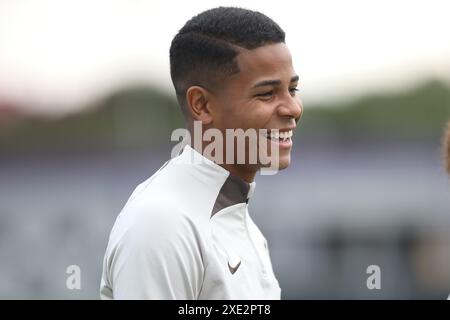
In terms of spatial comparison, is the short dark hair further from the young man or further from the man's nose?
the man's nose

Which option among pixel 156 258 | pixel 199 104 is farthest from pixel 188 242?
pixel 199 104

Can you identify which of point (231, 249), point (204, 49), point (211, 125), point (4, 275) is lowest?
point (4, 275)

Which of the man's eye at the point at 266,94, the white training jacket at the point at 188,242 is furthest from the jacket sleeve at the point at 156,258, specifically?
the man's eye at the point at 266,94

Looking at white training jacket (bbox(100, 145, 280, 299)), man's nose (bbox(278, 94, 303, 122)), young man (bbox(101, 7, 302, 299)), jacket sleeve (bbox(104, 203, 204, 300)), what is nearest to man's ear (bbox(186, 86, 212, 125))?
young man (bbox(101, 7, 302, 299))

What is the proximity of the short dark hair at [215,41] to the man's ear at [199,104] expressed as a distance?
0.02 metres

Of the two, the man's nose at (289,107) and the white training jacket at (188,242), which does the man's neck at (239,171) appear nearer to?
the white training jacket at (188,242)

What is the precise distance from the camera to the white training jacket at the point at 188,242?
225 centimetres

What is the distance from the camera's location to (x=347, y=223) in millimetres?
9516

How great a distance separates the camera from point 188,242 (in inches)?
91.2
